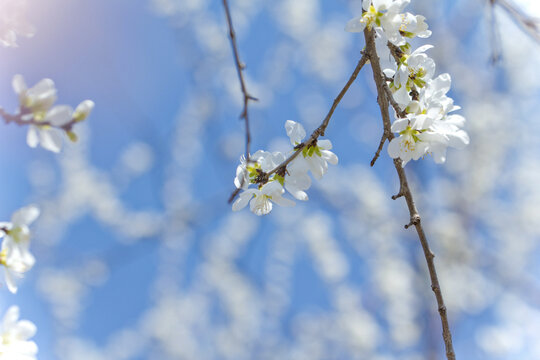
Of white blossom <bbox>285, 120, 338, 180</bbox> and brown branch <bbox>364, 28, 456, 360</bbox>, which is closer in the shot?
brown branch <bbox>364, 28, 456, 360</bbox>

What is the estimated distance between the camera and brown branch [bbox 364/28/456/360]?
0.85m

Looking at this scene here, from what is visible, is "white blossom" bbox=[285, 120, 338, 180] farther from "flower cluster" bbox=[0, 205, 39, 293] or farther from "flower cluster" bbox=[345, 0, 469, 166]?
"flower cluster" bbox=[0, 205, 39, 293]

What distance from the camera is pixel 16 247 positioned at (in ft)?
2.94

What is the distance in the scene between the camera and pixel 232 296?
23.4 feet

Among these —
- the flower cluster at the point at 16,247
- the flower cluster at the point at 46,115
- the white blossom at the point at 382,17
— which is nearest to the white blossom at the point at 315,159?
the white blossom at the point at 382,17

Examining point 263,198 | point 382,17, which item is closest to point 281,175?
point 263,198

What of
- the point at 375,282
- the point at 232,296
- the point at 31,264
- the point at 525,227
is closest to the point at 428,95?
the point at 31,264

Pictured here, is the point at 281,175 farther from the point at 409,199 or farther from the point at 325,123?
the point at 409,199

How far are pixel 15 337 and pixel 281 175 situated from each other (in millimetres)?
714

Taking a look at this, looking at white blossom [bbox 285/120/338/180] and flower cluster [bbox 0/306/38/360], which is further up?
white blossom [bbox 285/120/338/180]

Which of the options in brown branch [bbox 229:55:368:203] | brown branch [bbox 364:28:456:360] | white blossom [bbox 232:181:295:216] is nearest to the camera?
brown branch [bbox 364:28:456:360]

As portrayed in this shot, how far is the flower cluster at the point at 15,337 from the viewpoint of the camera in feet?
3.08

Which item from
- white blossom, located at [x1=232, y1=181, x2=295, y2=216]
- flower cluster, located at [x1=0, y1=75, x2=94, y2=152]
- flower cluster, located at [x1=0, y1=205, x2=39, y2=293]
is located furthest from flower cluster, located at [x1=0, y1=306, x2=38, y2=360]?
white blossom, located at [x1=232, y1=181, x2=295, y2=216]

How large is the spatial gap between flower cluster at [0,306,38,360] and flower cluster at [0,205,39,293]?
0.35ft
